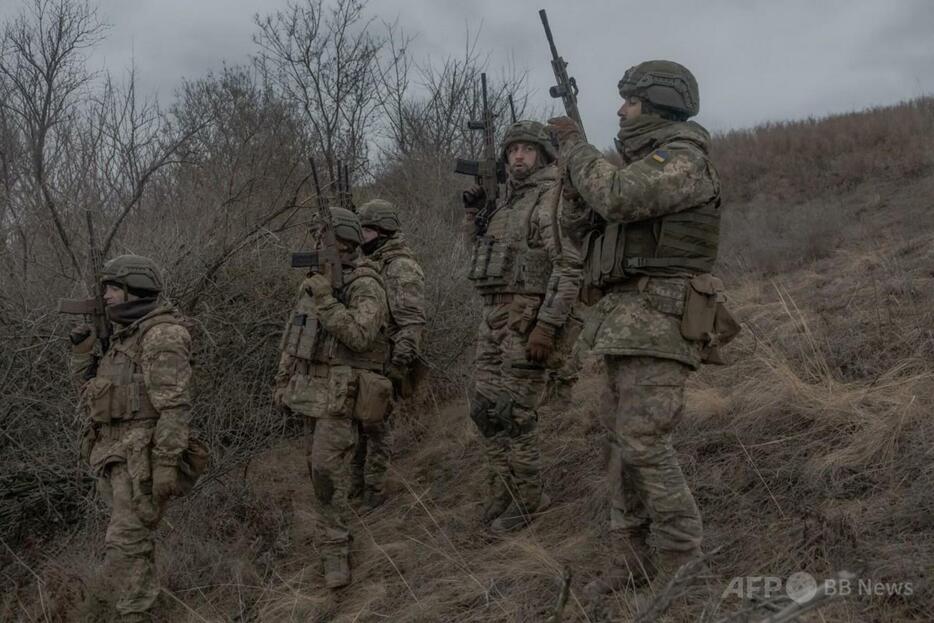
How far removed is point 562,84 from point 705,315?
4.89 feet

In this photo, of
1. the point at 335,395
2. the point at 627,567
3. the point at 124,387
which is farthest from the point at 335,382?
the point at 627,567

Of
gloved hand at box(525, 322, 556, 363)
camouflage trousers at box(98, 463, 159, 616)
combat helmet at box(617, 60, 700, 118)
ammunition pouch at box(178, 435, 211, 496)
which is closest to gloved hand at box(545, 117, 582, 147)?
combat helmet at box(617, 60, 700, 118)

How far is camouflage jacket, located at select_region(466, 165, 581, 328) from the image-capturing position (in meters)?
4.31

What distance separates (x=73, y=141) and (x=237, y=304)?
106 inches

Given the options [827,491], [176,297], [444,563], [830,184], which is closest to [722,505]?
[827,491]

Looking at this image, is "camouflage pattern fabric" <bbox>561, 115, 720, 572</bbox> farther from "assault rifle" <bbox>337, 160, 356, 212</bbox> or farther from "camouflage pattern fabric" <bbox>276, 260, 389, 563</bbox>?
"assault rifle" <bbox>337, 160, 356, 212</bbox>

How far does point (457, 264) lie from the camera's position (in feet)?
27.2

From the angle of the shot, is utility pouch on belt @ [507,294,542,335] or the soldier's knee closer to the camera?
the soldier's knee

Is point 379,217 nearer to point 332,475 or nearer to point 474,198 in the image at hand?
point 474,198

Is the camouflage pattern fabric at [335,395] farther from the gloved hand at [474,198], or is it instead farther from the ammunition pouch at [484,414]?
the gloved hand at [474,198]

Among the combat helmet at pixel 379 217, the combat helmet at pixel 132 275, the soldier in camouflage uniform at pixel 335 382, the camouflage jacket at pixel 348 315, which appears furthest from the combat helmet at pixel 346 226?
the combat helmet at pixel 132 275

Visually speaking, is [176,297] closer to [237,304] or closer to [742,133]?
[237,304]

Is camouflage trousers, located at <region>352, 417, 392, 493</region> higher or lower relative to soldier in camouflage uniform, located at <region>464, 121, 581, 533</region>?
lower

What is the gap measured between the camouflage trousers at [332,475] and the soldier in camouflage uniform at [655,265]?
169cm
